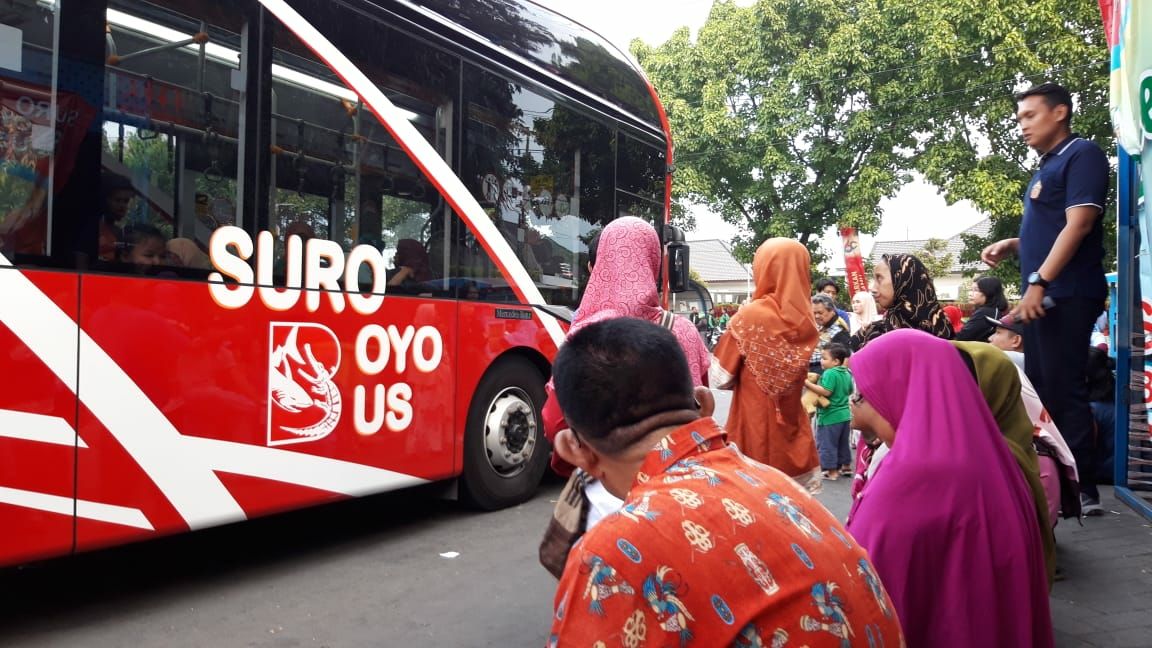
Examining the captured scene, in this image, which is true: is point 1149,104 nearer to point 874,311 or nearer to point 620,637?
point 620,637

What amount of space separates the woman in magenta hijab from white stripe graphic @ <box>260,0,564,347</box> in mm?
3483

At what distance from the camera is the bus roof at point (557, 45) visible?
222 inches

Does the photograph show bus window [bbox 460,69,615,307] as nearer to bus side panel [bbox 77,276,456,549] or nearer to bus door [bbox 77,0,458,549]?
bus door [bbox 77,0,458,549]

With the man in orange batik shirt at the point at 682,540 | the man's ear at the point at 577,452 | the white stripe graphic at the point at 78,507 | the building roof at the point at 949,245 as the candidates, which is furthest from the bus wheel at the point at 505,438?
the building roof at the point at 949,245

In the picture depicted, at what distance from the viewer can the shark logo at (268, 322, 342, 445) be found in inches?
167

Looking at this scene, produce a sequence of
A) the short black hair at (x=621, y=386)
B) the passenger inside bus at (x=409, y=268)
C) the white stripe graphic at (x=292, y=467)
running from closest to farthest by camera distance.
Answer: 1. the short black hair at (x=621, y=386)
2. the white stripe graphic at (x=292, y=467)
3. the passenger inside bus at (x=409, y=268)

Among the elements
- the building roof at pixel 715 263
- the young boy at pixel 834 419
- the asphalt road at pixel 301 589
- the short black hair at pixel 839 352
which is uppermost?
the building roof at pixel 715 263

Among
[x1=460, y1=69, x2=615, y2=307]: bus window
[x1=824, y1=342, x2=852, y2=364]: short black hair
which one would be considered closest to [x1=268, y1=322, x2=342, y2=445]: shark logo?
[x1=460, y1=69, x2=615, y2=307]: bus window

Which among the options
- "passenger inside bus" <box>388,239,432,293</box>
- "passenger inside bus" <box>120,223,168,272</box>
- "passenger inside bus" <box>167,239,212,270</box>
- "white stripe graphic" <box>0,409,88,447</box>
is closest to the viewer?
"white stripe graphic" <box>0,409,88,447</box>

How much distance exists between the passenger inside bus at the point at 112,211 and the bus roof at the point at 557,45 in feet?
6.93

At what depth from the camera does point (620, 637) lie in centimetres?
118

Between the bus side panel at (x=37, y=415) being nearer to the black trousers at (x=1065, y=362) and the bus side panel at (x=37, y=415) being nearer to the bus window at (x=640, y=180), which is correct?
the black trousers at (x=1065, y=362)

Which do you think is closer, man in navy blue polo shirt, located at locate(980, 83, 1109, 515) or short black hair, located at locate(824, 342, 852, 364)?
man in navy blue polo shirt, located at locate(980, 83, 1109, 515)

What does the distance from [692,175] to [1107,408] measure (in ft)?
61.2
